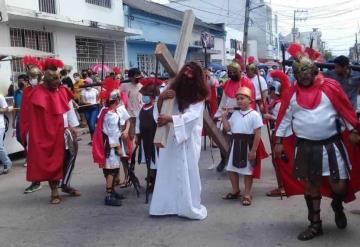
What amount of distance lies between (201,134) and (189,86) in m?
0.84

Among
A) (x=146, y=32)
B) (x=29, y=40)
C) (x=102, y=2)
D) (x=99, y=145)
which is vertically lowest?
(x=99, y=145)

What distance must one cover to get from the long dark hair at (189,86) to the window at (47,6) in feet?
39.6

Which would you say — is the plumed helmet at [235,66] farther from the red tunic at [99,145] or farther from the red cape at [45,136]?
the red cape at [45,136]

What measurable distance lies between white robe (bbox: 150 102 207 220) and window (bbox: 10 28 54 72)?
10123mm

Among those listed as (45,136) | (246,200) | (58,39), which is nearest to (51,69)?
(45,136)

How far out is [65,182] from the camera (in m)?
7.11

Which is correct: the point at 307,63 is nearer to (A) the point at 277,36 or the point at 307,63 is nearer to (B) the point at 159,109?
(B) the point at 159,109

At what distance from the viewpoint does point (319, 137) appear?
16.0 feet

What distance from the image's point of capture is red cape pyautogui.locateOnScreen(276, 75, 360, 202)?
4789 mm

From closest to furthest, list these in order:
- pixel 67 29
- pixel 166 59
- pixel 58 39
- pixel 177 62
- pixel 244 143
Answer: pixel 166 59 < pixel 177 62 < pixel 244 143 < pixel 58 39 < pixel 67 29

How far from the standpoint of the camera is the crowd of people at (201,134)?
192 inches

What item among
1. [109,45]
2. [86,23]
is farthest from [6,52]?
[109,45]

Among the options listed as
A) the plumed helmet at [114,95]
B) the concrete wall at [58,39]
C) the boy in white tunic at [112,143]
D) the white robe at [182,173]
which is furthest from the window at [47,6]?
the white robe at [182,173]

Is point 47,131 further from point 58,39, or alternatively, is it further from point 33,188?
point 58,39
